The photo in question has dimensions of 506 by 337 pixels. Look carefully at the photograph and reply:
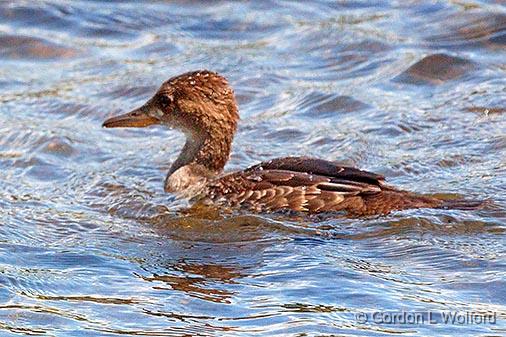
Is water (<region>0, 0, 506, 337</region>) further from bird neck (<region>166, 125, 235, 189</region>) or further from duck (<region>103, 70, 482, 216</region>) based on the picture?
bird neck (<region>166, 125, 235, 189</region>)

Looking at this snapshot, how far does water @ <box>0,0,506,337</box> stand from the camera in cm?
748

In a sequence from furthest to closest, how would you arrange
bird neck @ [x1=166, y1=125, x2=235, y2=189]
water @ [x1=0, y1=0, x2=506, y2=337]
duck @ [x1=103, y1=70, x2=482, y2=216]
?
1. bird neck @ [x1=166, y1=125, x2=235, y2=189]
2. duck @ [x1=103, y1=70, x2=482, y2=216]
3. water @ [x1=0, y1=0, x2=506, y2=337]

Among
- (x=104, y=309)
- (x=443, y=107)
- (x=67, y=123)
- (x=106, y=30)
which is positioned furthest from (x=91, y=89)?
(x=104, y=309)

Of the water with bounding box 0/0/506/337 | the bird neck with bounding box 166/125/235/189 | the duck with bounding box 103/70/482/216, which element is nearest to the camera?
the water with bounding box 0/0/506/337

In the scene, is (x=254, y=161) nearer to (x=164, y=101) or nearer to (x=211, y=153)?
(x=211, y=153)

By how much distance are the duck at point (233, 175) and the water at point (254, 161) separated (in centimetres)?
14

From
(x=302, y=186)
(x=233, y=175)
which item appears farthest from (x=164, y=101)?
(x=302, y=186)

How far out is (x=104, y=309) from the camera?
7.43 metres

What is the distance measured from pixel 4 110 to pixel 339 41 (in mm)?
3670

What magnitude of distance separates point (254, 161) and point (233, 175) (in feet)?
4.10

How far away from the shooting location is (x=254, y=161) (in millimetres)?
11156

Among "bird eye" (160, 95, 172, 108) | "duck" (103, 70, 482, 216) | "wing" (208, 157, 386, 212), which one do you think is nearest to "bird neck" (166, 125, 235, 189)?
"duck" (103, 70, 482, 216)

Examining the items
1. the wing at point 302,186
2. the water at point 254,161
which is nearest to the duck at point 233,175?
the wing at point 302,186

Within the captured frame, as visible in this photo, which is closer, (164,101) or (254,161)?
(164,101)
